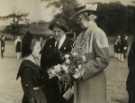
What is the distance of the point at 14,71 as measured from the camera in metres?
2.88

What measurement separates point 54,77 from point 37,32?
0.33 meters

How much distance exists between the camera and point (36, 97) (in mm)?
2812

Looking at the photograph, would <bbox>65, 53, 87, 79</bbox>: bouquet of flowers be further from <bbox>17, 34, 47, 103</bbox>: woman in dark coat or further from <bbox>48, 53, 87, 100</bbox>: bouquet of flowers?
<bbox>17, 34, 47, 103</bbox>: woman in dark coat

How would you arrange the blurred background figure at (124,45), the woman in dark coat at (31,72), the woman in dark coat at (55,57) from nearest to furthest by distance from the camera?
1. the blurred background figure at (124,45)
2. the woman in dark coat at (55,57)
3. the woman in dark coat at (31,72)

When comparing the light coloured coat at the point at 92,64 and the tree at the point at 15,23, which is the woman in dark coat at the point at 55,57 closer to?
the light coloured coat at the point at 92,64

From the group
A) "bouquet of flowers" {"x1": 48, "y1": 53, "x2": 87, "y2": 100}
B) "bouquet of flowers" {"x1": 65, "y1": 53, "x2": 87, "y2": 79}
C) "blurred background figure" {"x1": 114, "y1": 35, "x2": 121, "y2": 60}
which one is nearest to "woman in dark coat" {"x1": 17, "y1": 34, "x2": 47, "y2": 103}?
"bouquet of flowers" {"x1": 48, "y1": 53, "x2": 87, "y2": 100}

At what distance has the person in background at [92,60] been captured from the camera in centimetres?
252

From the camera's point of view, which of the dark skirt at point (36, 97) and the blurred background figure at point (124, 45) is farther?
the dark skirt at point (36, 97)

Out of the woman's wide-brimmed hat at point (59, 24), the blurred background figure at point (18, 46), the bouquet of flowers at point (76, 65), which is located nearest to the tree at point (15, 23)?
the blurred background figure at point (18, 46)

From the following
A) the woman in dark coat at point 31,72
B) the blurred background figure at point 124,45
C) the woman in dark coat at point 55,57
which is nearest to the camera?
the blurred background figure at point 124,45

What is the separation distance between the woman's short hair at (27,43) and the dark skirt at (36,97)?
0.85 feet

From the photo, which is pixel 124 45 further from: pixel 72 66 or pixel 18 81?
pixel 18 81

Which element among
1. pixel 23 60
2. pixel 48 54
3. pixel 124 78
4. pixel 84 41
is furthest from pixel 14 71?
pixel 124 78

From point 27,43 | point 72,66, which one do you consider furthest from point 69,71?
point 27,43
